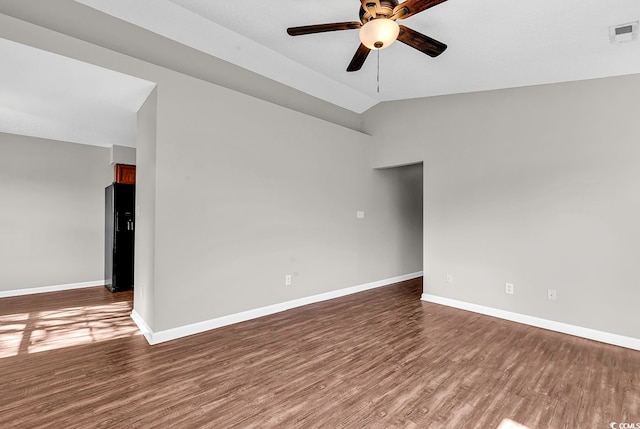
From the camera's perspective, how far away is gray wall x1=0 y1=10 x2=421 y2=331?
302cm

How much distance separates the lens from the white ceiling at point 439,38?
7.97ft

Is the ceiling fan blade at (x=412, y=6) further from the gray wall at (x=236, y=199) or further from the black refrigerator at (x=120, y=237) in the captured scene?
the black refrigerator at (x=120, y=237)

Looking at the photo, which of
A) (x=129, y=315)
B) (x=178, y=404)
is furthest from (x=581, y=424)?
(x=129, y=315)

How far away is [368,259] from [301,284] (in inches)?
57.2

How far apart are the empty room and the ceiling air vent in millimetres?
17

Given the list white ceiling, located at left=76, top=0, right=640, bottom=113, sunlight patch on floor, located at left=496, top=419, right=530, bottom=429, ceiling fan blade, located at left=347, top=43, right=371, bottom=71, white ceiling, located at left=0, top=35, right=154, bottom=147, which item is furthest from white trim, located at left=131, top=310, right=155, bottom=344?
ceiling fan blade, located at left=347, top=43, right=371, bottom=71

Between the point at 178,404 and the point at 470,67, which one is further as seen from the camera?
the point at 470,67

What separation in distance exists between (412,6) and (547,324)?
11.7ft

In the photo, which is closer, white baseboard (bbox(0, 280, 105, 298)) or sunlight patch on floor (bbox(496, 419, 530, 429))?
sunlight patch on floor (bbox(496, 419, 530, 429))

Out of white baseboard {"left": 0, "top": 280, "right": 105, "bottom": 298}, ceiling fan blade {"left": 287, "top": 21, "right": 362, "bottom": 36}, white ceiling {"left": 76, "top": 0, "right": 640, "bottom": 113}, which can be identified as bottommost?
white baseboard {"left": 0, "top": 280, "right": 105, "bottom": 298}

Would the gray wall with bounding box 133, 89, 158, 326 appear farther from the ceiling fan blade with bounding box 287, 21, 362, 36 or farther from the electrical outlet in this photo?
the electrical outlet

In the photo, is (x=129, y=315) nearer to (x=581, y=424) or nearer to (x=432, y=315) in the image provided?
(x=432, y=315)

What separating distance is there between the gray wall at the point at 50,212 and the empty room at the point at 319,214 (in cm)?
4

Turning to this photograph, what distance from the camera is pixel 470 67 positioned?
3375mm
